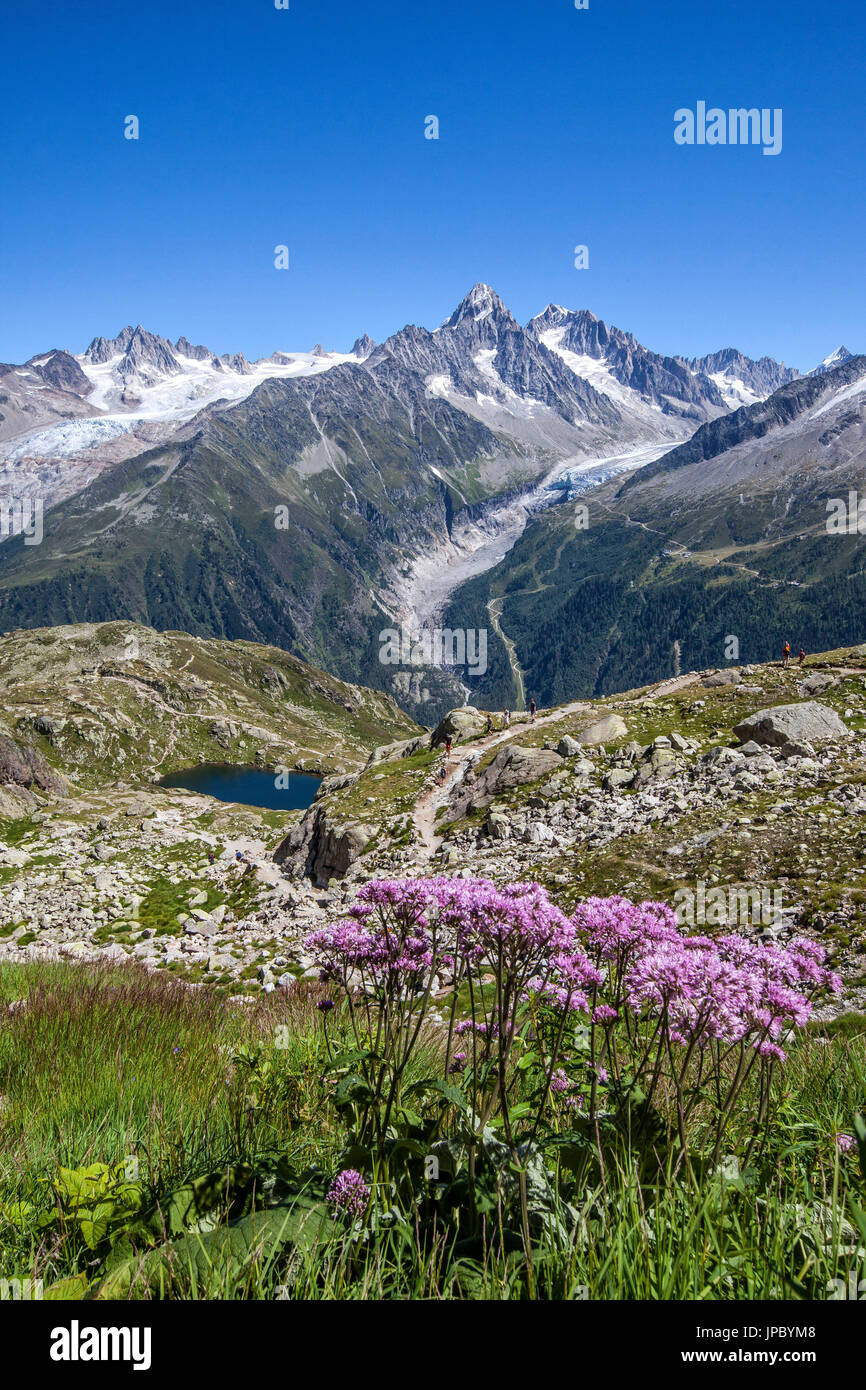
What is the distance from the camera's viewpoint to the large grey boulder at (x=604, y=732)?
34.7 m

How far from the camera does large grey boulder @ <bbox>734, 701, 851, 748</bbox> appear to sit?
28.7 metres

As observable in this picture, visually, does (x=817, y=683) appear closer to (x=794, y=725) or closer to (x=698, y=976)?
(x=794, y=725)

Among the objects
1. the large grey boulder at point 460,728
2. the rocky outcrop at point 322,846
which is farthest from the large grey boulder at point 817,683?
the rocky outcrop at point 322,846

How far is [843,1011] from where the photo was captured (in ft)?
44.2

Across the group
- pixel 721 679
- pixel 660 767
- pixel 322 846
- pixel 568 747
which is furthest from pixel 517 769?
pixel 721 679

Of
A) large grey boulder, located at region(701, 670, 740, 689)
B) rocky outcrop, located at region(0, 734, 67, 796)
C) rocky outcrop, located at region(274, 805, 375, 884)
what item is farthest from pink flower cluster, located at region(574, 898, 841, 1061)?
rocky outcrop, located at region(0, 734, 67, 796)

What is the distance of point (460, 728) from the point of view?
48.1m

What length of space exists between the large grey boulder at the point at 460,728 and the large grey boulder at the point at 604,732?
11529 millimetres

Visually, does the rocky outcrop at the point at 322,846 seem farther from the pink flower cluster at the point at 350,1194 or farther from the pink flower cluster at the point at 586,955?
the pink flower cluster at the point at 350,1194

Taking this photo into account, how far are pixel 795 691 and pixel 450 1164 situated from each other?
3871 centimetres

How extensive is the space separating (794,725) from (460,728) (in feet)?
77.5
